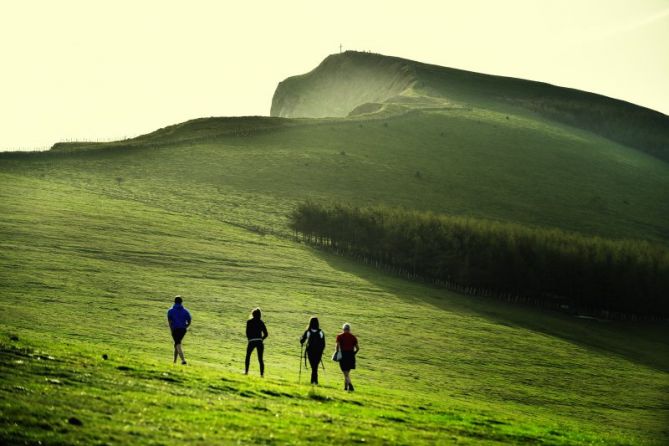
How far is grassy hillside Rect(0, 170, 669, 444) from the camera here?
67.1ft

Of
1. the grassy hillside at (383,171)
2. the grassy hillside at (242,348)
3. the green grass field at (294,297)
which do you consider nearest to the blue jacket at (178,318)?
the green grass field at (294,297)

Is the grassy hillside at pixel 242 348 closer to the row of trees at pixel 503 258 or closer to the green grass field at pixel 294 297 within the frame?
the green grass field at pixel 294 297

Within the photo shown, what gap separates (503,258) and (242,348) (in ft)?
163

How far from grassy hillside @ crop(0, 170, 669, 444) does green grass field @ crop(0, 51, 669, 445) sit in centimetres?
17

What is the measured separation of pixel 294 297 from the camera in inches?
2625

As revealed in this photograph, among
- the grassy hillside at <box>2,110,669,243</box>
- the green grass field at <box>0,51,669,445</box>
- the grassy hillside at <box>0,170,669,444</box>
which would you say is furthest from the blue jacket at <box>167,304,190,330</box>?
the grassy hillside at <box>2,110,669,243</box>

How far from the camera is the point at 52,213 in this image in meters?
84.2

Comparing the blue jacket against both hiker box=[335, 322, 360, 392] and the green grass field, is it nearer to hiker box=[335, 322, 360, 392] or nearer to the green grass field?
the green grass field

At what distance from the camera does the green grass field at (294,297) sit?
22234 millimetres

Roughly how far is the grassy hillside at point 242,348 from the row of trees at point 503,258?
5.17 m

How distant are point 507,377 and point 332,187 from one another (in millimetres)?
65874

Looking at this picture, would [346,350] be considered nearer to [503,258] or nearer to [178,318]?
[178,318]

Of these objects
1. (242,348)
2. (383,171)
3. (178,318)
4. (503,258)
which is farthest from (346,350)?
(383,171)

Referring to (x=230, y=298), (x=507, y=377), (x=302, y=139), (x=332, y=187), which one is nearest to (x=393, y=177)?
(x=332, y=187)
